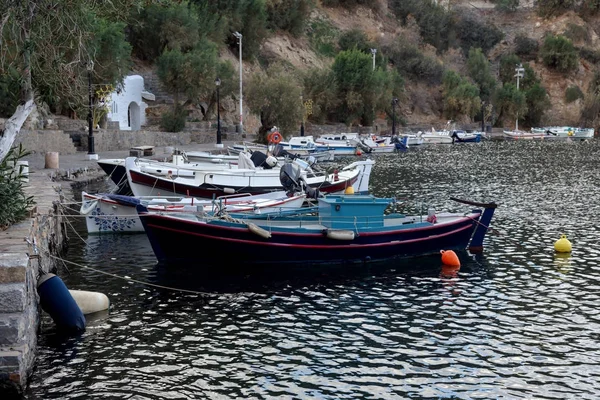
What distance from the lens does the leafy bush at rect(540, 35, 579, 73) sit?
120750 mm

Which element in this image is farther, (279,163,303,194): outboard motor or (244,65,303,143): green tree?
(244,65,303,143): green tree

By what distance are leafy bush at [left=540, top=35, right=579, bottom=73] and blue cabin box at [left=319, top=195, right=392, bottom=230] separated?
367ft

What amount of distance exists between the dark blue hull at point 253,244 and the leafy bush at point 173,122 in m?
41.2

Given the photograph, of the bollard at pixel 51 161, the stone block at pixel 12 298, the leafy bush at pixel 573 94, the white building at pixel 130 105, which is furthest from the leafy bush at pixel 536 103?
the stone block at pixel 12 298

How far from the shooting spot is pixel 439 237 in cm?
1944

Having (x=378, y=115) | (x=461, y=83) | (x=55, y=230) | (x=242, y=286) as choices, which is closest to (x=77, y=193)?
(x=55, y=230)

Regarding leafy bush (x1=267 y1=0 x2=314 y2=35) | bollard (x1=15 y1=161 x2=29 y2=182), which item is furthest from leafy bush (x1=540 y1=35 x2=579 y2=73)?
bollard (x1=15 y1=161 x2=29 y2=182)

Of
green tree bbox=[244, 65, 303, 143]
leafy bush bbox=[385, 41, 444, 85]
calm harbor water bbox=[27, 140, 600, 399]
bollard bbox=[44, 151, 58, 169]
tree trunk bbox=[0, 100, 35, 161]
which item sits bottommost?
calm harbor water bbox=[27, 140, 600, 399]

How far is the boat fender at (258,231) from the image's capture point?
17.1 meters

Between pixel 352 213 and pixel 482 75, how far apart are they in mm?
98877

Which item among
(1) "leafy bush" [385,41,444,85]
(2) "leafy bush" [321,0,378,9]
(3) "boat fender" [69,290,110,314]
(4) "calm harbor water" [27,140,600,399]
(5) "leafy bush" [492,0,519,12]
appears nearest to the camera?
(4) "calm harbor water" [27,140,600,399]

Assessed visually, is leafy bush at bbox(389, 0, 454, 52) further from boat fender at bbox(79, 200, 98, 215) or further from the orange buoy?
the orange buoy

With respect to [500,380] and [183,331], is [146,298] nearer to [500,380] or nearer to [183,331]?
[183,331]

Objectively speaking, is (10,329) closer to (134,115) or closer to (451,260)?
(451,260)
